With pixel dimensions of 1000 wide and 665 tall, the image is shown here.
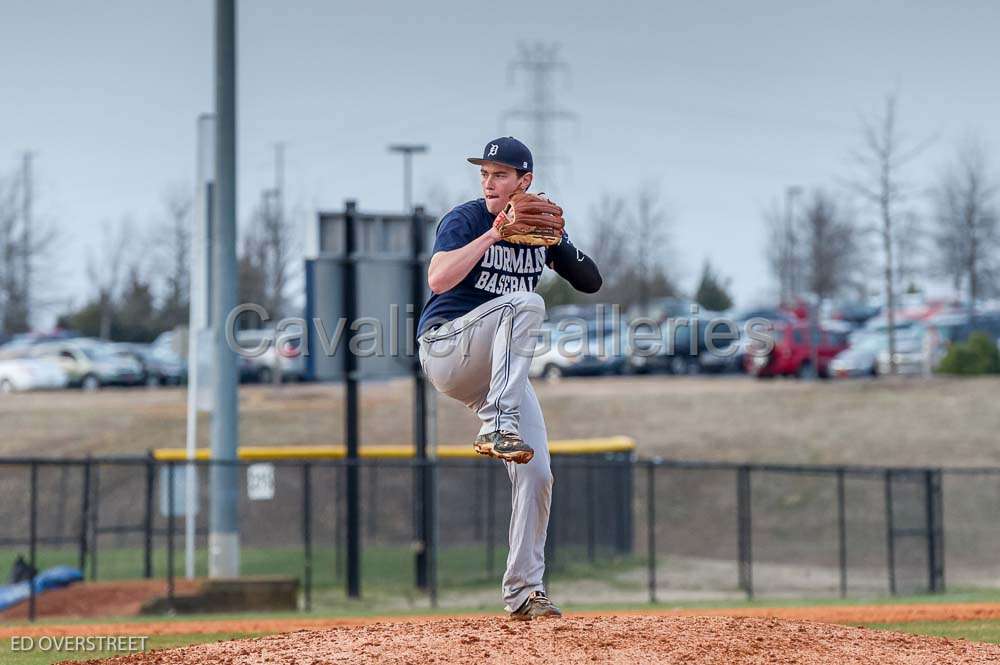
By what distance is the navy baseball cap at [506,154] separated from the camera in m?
6.86

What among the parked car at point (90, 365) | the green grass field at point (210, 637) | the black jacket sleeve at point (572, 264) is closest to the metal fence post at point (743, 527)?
the green grass field at point (210, 637)

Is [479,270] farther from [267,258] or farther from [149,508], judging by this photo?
[267,258]

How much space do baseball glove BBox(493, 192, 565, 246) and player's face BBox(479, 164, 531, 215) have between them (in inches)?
9.6

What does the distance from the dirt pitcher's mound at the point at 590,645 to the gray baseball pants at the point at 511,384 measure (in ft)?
1.24

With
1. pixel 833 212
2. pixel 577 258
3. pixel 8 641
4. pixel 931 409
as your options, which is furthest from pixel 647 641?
pixel 833 212

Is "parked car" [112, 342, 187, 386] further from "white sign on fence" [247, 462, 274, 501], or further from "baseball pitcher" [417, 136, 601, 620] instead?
"baseball pitcher" [417, 136, 601, 620]

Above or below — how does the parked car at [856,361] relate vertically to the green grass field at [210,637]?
above

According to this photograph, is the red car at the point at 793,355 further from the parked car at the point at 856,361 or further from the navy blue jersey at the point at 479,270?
the navy blue jersey at the point at 479,270

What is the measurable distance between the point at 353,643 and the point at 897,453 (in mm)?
26341

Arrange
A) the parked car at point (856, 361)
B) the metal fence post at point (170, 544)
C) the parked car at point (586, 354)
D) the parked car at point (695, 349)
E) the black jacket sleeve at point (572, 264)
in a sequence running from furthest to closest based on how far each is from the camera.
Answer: the parked car at point (695, 349) → the parked car at point (586, 354) → the parked car at point (856, 361) → the metal fence post at point (170, 544) → the black jacket sleeve at point (572, 264)

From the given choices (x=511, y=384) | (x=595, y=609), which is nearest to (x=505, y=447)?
(x=511, y=384)

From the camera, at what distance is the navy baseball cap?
6.86 meters

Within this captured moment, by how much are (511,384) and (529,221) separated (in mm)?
783

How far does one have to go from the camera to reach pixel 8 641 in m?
10.3
